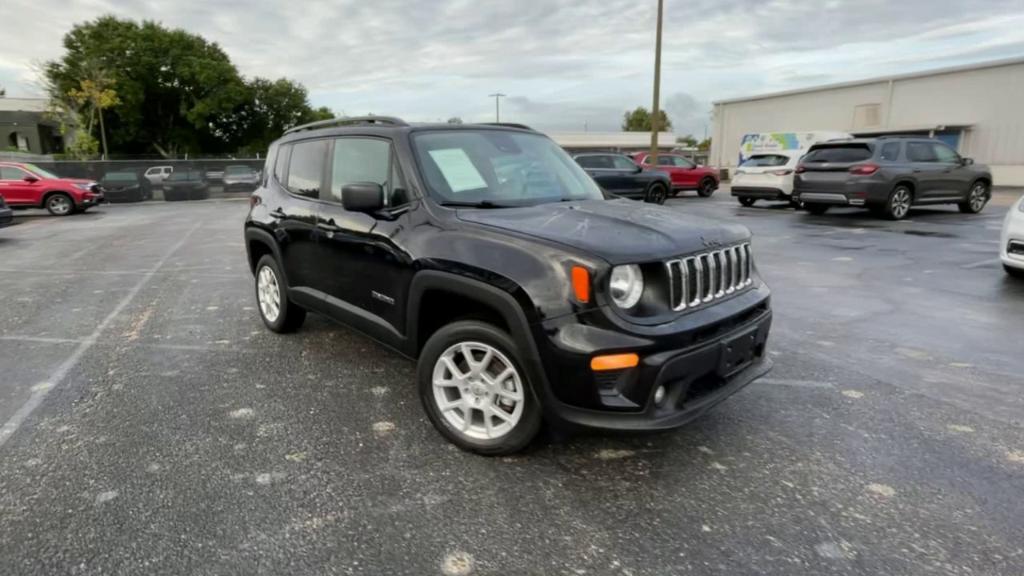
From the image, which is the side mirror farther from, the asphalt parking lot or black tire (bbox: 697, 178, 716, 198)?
black tire (bbox: 697, 178, 716, 198)

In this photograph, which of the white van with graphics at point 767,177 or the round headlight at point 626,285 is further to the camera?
the white van with graphics at point 767,177

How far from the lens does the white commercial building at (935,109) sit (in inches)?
982

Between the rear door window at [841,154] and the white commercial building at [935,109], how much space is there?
18.0m

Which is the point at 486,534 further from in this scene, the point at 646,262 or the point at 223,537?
the point at 646,262

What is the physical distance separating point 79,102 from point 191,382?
4612 centimetres

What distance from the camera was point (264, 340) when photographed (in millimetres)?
5109

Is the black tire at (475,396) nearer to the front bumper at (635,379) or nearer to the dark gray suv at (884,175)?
the front bumper at (635,379)

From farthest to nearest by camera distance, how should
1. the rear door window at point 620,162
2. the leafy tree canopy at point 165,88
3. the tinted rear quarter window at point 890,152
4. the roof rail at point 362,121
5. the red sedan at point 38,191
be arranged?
the leafy tree canopy at point 165,88
the red sedan at point 38,191
the rear door window at point 620,162
the tinted rear quarter window at point 890,152
the roof rail at point 362,121

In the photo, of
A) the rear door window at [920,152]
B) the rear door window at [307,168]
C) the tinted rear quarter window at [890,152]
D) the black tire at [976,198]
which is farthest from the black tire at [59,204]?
the black tire at [976,198]

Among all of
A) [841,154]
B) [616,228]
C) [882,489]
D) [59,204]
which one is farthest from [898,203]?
[59,204]

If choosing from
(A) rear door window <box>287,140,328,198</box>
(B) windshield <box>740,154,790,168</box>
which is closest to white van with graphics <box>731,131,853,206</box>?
(B) windshield <box>740,154,790,168</box>

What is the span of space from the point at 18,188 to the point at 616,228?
2096 centimetres

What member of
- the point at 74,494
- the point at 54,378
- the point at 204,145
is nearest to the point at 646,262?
the point at 74,494

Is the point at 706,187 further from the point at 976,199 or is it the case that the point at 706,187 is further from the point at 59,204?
the point at 59,204
